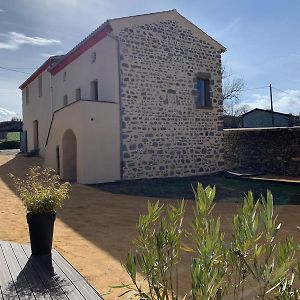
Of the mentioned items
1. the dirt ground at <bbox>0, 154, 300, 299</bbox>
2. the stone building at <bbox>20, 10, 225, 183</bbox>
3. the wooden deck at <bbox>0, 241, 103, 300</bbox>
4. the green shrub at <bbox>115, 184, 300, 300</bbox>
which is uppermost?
the stone building at <bbox>20, 10, 225, 183</bbox>

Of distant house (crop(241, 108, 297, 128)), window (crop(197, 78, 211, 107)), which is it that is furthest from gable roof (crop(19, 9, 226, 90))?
distant house (crop(241, 108, 297, 128))

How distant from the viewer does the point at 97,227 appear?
674cm

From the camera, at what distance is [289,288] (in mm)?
1669

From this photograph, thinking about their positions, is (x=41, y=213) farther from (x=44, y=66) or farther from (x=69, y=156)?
(x=44, y=66)

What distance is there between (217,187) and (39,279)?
9198 millimetres

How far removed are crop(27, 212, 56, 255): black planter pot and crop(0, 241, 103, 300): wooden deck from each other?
11cm

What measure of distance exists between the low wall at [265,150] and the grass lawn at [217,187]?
8.02 feet

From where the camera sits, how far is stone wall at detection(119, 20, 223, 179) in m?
12.9

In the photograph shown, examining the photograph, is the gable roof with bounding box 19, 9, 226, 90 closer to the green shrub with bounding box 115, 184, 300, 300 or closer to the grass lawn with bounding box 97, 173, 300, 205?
the grass lawn with bounding box 97, 173, 300, 205

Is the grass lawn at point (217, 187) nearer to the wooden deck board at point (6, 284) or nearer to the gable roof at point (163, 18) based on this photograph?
the gable roof at point (163, 18)

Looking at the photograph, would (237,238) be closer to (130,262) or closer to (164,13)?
(130,262)

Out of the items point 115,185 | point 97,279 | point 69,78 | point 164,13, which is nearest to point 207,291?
point 97,279

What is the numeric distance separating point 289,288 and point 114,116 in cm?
1127

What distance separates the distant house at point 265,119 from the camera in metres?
25.6
